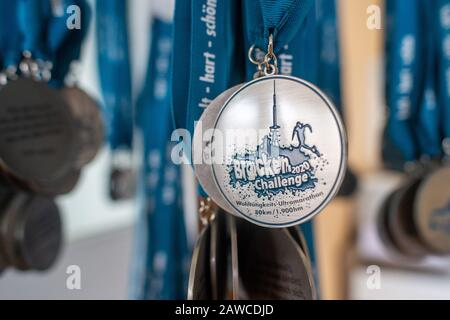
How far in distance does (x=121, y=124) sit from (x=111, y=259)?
25.4 inches

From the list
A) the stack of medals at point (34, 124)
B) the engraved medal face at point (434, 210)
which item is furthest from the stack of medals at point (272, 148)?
the engraved medal face at point (434, 210)

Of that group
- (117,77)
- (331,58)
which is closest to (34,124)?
(117,77)

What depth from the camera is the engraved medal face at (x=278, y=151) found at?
371 millimetres

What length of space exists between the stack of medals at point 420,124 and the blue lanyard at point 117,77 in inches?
18.6

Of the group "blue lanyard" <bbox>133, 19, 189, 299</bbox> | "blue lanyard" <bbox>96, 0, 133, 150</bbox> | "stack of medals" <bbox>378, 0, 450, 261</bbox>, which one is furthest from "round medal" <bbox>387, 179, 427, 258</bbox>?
"blue lanyard" <bbox>96, 0, 133, 150</bbox>

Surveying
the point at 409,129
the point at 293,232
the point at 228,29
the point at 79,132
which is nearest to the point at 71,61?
the point at 79,132

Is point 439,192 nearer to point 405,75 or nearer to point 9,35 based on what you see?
point 405,75

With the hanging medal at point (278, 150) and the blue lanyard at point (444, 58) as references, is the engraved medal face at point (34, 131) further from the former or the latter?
the blue lanyard at point (444, 58)

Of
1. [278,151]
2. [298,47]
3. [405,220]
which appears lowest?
[405,220]

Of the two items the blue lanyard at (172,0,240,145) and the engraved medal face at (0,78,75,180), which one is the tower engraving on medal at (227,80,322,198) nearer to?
the blue lanyard at (172,0,240,145)

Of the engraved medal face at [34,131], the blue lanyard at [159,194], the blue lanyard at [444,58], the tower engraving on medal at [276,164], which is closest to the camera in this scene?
the tower engraving on medal at [276,164]

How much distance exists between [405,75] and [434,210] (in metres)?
0.23

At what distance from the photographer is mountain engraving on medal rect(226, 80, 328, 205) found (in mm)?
371

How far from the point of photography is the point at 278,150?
371mm
